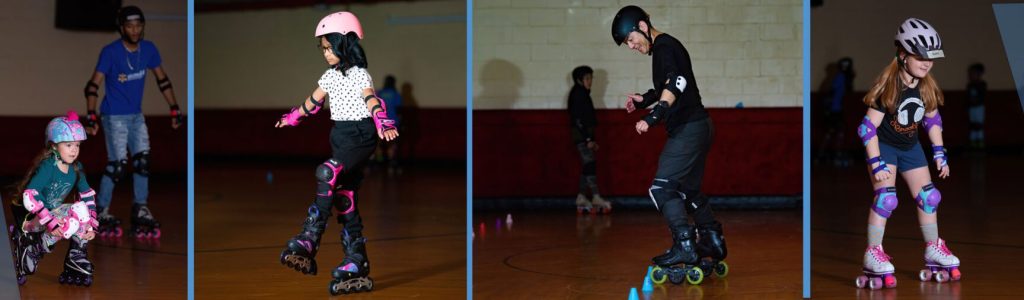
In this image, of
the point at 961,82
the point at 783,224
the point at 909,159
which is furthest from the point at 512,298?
the point at 961,82

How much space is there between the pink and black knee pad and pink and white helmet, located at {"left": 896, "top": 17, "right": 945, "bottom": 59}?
2.54 m

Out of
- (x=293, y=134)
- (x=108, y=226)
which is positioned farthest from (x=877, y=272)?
(x=293, y=134)

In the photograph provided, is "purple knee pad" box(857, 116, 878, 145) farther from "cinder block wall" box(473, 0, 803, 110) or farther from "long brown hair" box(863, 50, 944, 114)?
"cinder block wall" box(473, 0, 803, 110)

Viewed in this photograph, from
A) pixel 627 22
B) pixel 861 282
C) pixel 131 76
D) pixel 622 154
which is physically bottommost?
pixel 861 282

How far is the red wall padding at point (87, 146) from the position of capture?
13.3 meters

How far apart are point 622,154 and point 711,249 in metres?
3.90

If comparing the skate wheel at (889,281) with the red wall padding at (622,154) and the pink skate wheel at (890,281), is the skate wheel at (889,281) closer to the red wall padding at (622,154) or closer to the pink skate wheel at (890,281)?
the pink skate wheel at (890,281)

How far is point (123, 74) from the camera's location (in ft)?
26.5

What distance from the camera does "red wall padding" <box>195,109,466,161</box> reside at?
56.2 feet

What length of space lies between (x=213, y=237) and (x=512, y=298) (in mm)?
3158

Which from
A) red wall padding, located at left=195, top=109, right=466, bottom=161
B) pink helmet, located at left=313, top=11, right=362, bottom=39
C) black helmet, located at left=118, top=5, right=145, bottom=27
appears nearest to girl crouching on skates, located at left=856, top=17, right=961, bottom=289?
pink helmet, located at left=313, top=11, right=362, bottom=39

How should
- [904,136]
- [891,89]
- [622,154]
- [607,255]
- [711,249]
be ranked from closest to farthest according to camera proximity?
[891,89], [904,136], [711,249], [607,255], [622,154]

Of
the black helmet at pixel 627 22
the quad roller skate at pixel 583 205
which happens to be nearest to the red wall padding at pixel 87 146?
the quad roller skate at pixel 583 205

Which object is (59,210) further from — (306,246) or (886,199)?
(886,199)
